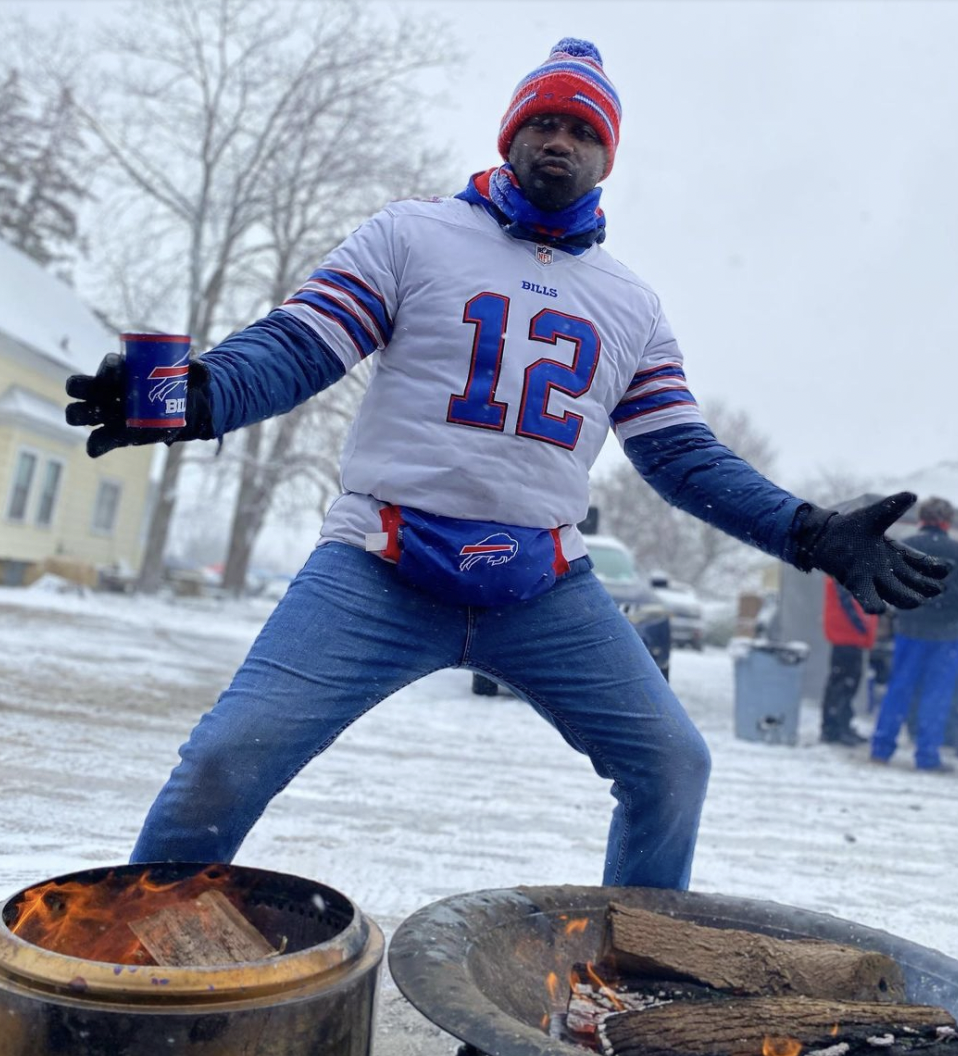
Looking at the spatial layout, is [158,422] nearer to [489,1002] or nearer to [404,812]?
[489,1002]

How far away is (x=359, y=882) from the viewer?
387 centimetres

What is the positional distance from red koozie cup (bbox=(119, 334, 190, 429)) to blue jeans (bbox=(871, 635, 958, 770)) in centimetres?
722

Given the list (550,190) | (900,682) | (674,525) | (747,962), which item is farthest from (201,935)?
(674,525)

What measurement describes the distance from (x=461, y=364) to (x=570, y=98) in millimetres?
721

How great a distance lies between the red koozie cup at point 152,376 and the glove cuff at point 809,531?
139cm

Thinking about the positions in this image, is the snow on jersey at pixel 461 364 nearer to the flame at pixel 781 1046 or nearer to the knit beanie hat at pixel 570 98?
the knit beanie hat at pixel 570 98

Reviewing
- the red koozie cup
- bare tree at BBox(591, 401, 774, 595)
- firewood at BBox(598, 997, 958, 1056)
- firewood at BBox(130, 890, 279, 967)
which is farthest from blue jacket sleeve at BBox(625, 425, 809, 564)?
bare tree at BBox(591, 401, 774, 595)

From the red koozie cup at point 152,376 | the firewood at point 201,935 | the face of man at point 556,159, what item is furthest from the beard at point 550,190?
the firewood at point 201,935

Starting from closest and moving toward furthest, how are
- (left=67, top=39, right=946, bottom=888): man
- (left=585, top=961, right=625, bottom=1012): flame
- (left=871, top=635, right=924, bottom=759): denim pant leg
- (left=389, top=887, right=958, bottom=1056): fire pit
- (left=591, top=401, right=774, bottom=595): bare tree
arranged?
(left=389, top=887, right=958, bottom=1056): fire pit, (left=585, top=961, right=625, bottom=1012): flame, (left=67, top=39, right=946, bottom=888): man, (left=871, top=635, right=924, bottom=759): denim pant leg, (left=591, top=401, right=774, bottom=595): bare tree

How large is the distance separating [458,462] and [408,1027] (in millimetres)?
1466

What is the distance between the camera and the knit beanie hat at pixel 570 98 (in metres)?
2.53

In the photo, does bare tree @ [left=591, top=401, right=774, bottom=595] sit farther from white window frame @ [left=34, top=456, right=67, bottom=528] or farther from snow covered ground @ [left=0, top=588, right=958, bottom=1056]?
snow covered ground @ [left=0, top=588, right=958, bottom=1056]

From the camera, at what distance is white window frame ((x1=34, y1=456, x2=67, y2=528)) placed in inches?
893

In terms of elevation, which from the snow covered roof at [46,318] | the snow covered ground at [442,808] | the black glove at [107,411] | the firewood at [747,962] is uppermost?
the snow covered roof at [46,318]
